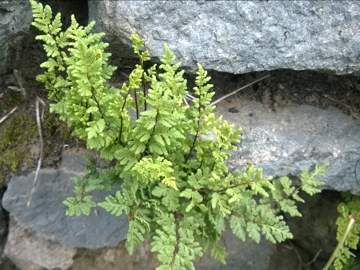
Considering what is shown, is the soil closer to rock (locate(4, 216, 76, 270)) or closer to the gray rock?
the gray rock

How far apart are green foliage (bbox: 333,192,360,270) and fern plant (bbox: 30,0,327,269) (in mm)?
589

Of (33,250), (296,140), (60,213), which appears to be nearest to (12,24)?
(60,213)

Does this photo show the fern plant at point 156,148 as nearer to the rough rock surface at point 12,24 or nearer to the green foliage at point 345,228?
the rough rock surface at point 12,24

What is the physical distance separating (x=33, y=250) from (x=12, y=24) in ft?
4.70

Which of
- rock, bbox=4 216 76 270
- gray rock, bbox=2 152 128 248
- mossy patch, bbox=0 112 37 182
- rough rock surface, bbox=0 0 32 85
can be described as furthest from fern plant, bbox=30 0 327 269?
rock, bbox=4 216 76 270

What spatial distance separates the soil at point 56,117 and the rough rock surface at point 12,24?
215mm

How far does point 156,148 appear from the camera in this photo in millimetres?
1779

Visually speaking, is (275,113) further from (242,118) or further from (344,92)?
(344,92)

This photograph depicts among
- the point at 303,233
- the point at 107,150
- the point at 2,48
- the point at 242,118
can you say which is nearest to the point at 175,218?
the point at 107,150

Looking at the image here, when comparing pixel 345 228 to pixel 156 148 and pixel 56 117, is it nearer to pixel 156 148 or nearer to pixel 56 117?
pixel 156 148

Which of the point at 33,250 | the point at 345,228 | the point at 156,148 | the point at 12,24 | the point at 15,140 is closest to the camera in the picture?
the point at 156,148

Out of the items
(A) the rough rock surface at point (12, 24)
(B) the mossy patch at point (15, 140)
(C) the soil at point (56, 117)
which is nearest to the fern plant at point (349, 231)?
(C) the soil at point (56, 117)

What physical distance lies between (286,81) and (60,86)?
4.32 ft

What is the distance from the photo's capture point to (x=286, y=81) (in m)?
2.47
